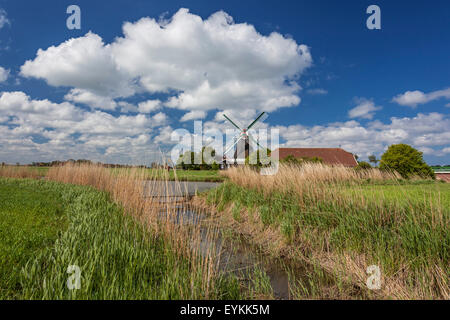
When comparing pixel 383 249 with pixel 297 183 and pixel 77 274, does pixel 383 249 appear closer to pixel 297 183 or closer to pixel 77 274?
pixel 297 183

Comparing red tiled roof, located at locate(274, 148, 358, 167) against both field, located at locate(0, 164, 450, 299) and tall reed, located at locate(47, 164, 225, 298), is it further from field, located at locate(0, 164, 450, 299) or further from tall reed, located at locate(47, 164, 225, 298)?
tall reed, located at locate(47, 164, 225, 298)

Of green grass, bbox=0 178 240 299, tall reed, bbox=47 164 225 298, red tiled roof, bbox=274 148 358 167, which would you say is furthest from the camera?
red tiled roof, bbox=274 148 358 167

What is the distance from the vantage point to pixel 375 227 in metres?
4.16

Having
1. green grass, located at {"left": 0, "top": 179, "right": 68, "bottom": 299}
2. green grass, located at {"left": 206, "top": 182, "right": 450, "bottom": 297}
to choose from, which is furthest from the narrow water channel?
green grass, located at {"left": 0, "top": 179, "right": 68, "bottom": 299}

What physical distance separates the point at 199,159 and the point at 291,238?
45.8m

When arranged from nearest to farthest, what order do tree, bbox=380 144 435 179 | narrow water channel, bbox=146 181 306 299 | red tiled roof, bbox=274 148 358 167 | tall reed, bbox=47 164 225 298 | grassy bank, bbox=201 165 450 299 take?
tall reed, bbox=47 164 225 298 < grassy bank, bbox=201 165 450 299 < narrow water channel, bbox=146 181 306 299 < tree, bbox=380 144 435 179 < red tiled roof, bbox=274 148 358 167

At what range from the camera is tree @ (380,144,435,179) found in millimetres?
16900

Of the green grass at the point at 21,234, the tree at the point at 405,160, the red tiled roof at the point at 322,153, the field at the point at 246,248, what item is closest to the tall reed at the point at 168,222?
the field at the point at 246,248

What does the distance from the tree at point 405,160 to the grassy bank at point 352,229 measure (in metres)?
13.0

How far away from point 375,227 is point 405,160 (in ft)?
54.8

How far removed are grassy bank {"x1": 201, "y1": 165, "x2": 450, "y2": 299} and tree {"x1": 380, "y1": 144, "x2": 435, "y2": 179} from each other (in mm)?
12965

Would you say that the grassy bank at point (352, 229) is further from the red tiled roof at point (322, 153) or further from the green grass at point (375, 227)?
the red tiled roof at point (322, 153)
